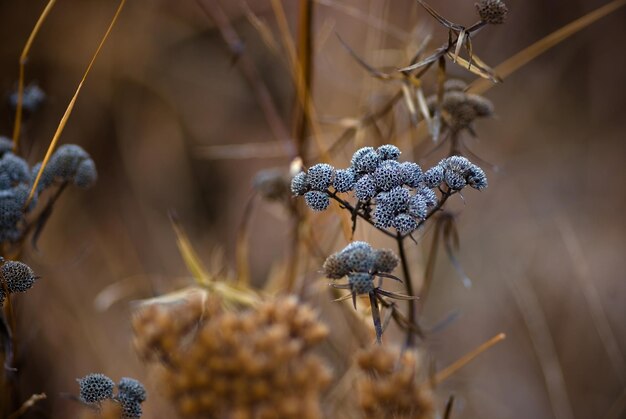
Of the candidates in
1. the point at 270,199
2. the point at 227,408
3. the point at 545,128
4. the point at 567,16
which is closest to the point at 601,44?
the point at 567,16

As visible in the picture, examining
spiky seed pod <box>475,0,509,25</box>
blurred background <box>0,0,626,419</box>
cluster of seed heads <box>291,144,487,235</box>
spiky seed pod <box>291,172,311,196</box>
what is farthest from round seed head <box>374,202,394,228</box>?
blurred background <box>0,0,626,419</box>

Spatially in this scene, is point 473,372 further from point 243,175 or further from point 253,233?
point 243,175

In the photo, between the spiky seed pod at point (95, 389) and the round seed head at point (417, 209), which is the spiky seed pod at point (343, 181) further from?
the spiky seed pod at point (95, 389)

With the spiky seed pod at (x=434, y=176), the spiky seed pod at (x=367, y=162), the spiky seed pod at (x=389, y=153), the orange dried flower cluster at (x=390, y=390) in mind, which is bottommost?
the orange dried flower cluster at (x=390, y=390)

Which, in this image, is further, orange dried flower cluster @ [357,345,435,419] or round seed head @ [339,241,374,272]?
orange dried flower cluster @ [357,345,435,419]

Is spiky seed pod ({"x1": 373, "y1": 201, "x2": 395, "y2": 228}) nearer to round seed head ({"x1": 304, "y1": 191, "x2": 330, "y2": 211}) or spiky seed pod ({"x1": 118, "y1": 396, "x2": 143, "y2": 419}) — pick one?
round seed head ({"x1": 304, "y1": 191, "x2": 330, "y2": 211})

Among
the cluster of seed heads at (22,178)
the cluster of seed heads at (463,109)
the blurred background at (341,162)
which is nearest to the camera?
the cluster of seed heads at (22,178)

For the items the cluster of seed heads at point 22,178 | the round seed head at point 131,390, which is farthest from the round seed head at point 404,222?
the cluster of seed heads at point 22,178
